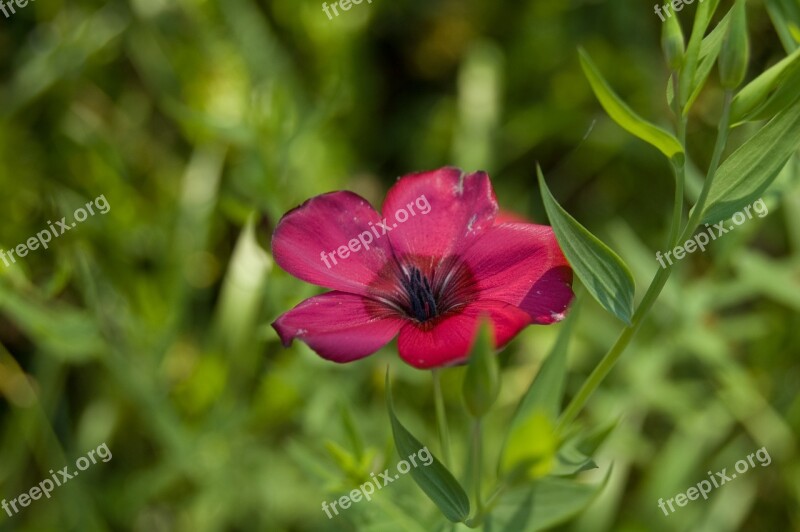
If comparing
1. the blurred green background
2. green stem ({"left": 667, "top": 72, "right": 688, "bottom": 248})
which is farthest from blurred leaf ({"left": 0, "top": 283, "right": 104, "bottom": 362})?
green stem ({"left": 667, "top": 72, "right": 688, "bottom": 248})

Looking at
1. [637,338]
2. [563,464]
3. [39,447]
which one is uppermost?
[39,447]

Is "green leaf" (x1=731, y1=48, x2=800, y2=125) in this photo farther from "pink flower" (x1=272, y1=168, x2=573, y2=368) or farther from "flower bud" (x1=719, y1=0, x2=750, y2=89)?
"pink flower" (x1=272, y1=168, x2=573, y2=368)

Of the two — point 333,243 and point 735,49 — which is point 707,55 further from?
point 333,243

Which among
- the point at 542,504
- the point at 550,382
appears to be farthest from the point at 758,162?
the point at 542,504

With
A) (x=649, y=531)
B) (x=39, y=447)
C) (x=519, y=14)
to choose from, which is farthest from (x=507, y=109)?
(x=39, y=447)

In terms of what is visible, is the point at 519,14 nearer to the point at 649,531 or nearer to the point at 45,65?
the point at 45,65

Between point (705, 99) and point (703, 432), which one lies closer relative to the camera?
point (703, 432)
